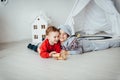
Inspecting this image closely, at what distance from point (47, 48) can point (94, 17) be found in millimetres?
1406

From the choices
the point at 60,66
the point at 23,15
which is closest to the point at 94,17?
the point at 23,15

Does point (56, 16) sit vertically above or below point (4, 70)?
above

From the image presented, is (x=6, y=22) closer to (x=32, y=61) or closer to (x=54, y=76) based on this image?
(x=32, y=61)

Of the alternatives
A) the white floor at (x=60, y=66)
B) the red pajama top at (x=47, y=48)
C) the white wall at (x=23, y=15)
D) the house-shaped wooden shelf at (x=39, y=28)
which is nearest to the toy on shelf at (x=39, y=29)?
the house-shaped wooden shelf at (x=39, y=28)

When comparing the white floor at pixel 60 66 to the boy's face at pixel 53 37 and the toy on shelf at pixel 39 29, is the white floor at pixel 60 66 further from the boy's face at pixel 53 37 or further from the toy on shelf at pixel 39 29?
the toy on shelf at pixel 39 29

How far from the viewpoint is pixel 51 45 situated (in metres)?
2.74

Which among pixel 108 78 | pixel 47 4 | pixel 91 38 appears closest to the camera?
pixel 108 78

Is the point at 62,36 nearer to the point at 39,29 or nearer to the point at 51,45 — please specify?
the point at 51,45

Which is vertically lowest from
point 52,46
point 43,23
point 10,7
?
point 52,46

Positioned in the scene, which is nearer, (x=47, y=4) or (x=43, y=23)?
(x=43, y=23)

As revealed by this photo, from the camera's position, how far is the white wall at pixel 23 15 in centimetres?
346

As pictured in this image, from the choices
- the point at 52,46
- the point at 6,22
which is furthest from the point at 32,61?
the point at 6,22

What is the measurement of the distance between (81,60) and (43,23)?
3.15ft

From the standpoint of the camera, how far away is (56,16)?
387cm
